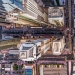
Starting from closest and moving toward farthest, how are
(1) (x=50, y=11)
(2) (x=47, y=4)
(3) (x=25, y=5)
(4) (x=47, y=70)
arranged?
(3) (x=25, y=5)
(1) (x=50, y=11)
(2) (x=47, y=4)
(4) (x=47, y=70)

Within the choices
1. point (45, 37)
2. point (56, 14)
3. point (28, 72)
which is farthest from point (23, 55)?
point (28, 72)

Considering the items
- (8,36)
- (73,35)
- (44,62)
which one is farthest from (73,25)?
(8,36)

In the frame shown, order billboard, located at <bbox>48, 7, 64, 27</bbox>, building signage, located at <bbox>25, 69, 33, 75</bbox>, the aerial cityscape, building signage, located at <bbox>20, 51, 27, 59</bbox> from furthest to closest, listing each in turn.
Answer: building signage, located at <bbox>25, 69, 33, 75</bbox> < the aerial cityscape < billboard, located at <bbox>48, 7, 64, 27</bbox> < building signage, located at <bbox>20, 51, 27, 59</bbox>

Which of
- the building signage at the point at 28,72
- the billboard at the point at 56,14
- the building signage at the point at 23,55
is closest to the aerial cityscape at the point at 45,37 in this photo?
the building signage at the point at 28,72

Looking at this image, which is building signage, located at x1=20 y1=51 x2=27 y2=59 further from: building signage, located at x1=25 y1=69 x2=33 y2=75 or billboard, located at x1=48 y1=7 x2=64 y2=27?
building signage, located at x1=25 y1=69 x2=33 y2=75

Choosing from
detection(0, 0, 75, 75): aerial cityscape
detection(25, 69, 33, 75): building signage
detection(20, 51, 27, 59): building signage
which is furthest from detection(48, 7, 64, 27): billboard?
detection(20, 51, 27, 59): building signage

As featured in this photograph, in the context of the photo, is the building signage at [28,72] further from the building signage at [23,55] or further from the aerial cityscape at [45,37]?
the building signage at [23,55]

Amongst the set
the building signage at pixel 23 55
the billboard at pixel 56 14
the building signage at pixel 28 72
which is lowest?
the building signage at pixel 28 72

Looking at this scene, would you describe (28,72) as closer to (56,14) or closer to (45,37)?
(45,37)

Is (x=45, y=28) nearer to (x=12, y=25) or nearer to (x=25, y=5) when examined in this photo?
(x=12, y=25)

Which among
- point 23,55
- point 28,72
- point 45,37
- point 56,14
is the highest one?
point 56,14

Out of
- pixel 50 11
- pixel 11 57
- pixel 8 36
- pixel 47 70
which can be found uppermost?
pixel 50 11
